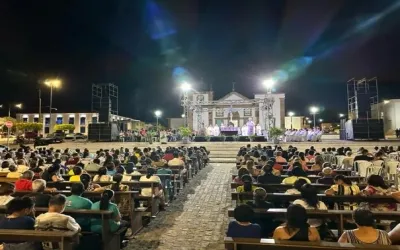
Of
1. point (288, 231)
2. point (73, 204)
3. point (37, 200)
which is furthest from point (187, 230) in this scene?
point (288, 231)

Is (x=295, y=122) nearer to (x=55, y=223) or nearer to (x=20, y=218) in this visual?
(x=55, y=223)

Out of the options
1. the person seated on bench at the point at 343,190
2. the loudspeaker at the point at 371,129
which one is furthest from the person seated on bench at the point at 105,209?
the loudspeaker at the point at 371,129

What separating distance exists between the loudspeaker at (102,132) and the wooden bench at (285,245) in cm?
2185

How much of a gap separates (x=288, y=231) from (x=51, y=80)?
29.2 meters

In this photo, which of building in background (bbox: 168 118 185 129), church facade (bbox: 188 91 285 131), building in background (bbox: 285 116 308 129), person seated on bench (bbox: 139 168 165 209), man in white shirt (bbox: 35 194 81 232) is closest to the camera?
man in white shirt (bbox: 35 194 81 232)

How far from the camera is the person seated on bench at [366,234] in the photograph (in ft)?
8.59

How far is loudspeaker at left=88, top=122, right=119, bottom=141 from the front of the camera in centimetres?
2330

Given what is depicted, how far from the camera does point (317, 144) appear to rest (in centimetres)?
1898

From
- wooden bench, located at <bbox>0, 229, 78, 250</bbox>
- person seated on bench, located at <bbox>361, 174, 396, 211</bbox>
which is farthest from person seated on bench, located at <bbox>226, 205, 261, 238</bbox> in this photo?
person seated on bench, located at <bbox>361, 174, 396, 211</bbox>

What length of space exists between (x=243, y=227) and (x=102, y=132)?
2202 centimetres

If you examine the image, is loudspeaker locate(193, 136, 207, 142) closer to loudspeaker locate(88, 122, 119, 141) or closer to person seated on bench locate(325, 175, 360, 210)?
loudspeaker locate(88, 122, 119, 141)

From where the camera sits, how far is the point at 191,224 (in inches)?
225

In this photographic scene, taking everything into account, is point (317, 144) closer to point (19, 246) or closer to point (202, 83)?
point (19, 246)

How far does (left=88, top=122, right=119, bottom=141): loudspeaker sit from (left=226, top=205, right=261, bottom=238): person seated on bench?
21528 millimetres
